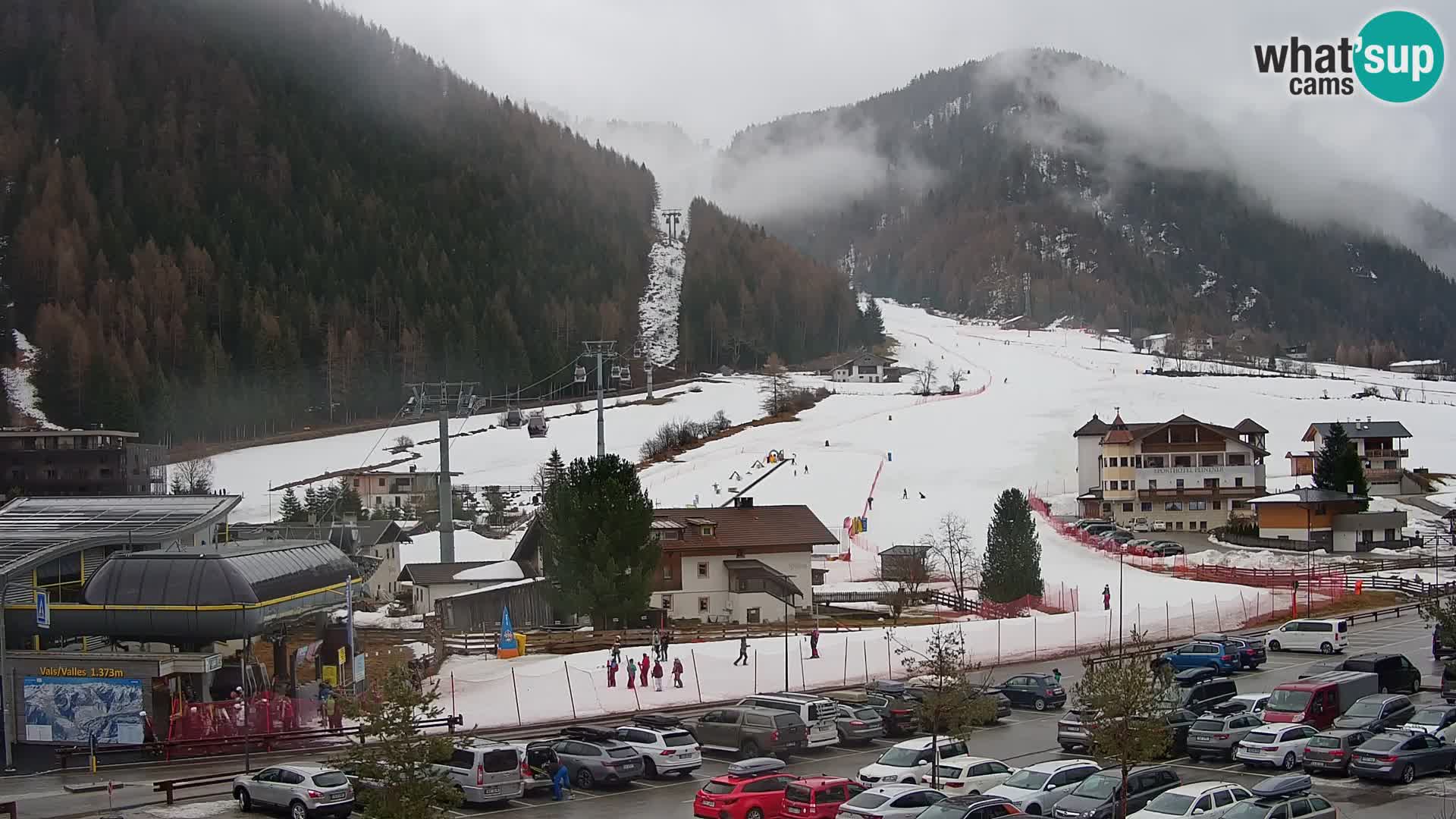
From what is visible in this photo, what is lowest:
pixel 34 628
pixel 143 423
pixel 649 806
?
pixel 649 806

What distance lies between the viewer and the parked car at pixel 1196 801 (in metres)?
18.8

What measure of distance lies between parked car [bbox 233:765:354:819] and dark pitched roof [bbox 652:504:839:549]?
27821 millimetres

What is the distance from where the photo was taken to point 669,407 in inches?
5000

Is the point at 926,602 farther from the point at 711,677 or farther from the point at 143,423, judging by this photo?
the point at 143,423

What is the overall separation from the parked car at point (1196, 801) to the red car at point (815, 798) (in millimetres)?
4205

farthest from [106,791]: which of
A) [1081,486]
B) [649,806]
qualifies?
[1081,486]

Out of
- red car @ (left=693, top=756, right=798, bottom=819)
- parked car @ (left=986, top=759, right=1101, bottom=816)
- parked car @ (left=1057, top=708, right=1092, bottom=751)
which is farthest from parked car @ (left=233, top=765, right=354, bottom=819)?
parked car @ (left=1057, top=708, right=1092, bottom=751)

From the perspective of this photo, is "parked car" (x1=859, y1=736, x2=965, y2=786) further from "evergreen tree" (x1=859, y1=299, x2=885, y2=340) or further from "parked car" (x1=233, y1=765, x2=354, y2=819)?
"evergreen tree" (x1=859, y1=299, x2=885, y2=340)

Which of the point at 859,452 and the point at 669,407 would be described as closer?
the point at 859,452

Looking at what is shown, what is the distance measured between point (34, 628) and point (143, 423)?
326 feet

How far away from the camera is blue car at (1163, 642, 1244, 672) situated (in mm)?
34062

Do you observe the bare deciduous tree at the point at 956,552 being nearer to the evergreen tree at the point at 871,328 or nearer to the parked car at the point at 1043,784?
the parked car at the point at 1043,784

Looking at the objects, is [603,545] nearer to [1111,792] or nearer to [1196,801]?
[1111,792]

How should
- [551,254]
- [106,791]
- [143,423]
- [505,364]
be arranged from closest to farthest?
[106,791]
[143,423]
[505,364]
[551,254]
